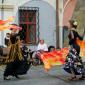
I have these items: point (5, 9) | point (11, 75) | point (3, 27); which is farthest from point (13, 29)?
point (5, 9)

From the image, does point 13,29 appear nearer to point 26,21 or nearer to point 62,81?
point 62,81

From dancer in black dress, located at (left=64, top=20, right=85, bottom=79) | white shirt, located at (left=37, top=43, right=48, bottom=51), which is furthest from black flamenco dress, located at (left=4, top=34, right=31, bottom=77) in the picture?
white shirt, located at (left=37, top=43, right=48, bottom=51)

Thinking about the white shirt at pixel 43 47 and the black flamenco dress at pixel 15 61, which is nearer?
the black flamenco dress at pixel 15 61

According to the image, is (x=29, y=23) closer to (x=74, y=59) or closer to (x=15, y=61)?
(x=15, y=61)

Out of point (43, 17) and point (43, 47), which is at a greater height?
point (43, 17)

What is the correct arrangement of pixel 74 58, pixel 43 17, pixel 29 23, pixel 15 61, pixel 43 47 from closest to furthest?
pixel 74 58, pixel 15 61, pixel 43 47, pixel 29 23, pixel 43 17

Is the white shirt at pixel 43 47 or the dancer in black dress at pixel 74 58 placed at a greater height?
the dancer in black dress at pixel 74 58

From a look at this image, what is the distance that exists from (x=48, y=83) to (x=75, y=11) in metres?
11.0

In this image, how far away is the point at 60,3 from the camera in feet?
76.9

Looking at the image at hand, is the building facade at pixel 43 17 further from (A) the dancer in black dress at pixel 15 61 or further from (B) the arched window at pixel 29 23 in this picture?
(A) the dancer in black dress at pixel 15 61

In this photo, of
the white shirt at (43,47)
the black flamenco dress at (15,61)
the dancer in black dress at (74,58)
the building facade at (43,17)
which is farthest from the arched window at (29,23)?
the dancer in black dress at (74,58)

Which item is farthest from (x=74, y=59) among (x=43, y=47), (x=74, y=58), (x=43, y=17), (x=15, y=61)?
(x=43, y=17)

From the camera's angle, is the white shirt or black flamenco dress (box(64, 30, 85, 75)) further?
the white shirt

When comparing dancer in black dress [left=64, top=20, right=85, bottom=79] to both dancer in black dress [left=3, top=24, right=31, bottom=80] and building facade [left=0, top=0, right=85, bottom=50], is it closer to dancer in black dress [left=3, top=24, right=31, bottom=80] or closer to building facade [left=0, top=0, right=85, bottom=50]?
dancer in black dress [left=3, top=24, right=31, bottom=80]
